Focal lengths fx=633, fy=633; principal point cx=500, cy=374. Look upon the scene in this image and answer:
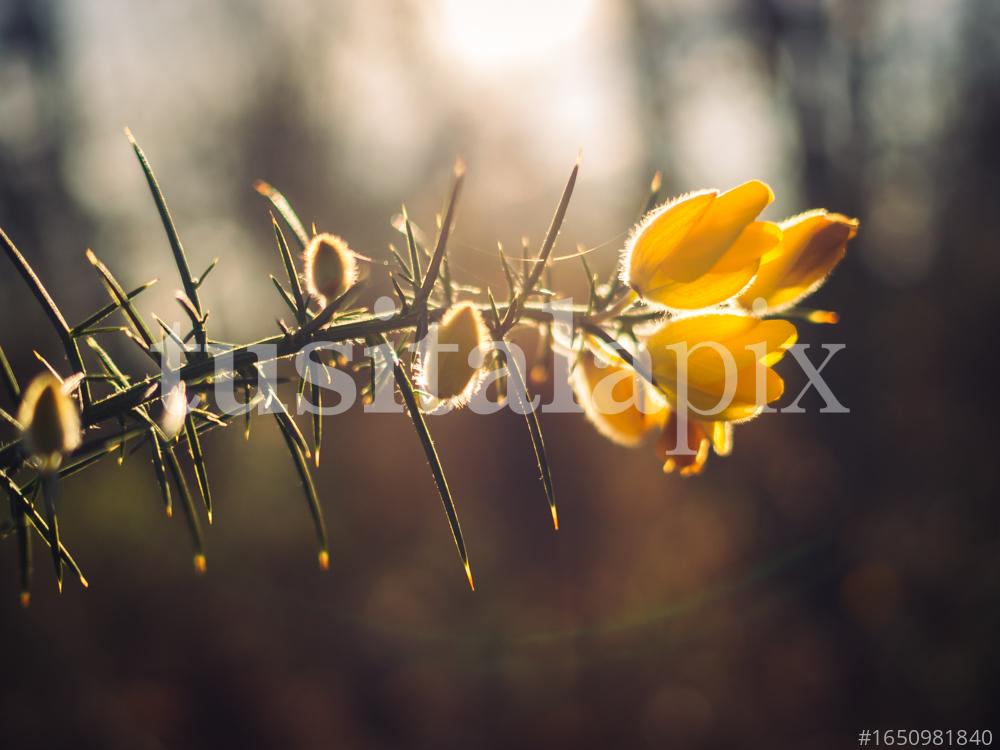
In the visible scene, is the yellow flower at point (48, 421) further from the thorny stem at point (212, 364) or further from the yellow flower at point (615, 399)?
the yellow flower at point (615, 399)

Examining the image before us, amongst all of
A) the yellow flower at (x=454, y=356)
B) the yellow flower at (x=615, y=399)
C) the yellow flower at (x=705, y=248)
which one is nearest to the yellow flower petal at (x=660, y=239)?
the yellow flower at (x=705, y=248)

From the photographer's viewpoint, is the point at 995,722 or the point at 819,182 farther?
the point at 819,182

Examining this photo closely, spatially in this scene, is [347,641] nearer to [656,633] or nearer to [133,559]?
[133,559]

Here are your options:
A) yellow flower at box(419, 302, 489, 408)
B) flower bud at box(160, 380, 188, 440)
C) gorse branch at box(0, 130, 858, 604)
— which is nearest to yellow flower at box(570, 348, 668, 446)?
gorse branch at box(0, 130, 858, 604)

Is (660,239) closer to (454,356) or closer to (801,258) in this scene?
(801,258)

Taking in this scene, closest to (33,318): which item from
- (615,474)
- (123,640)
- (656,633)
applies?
(123,640)

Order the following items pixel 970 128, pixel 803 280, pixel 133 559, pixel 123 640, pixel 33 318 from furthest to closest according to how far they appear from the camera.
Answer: pixel 970 128, pixel 33 318, pixel 133 559, pixel 123 640, pixel 803 280
